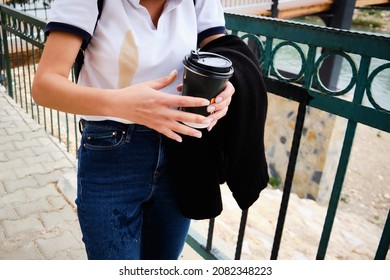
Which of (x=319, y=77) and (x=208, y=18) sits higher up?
(x=208, y=18)

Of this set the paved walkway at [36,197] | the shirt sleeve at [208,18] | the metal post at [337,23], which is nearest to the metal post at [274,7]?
the metal post at [337,23]

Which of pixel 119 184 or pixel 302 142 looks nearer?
pixel 119 184

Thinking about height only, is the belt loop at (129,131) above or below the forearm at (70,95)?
below

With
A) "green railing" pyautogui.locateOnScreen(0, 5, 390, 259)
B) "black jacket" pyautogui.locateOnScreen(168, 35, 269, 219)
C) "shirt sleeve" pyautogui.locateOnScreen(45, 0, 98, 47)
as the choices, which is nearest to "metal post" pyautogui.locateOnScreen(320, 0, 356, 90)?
"green railing" pyautogui.locateOnScreen(0, 5, 390, 259)

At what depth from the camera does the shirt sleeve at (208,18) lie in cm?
121

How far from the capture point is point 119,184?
1152 mm

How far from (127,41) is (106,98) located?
212mm

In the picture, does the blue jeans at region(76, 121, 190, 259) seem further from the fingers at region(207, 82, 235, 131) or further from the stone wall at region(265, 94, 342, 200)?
the stone wall at region(265, 94, 342, 200)

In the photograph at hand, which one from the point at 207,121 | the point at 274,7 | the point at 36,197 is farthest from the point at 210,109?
the point at 274,7

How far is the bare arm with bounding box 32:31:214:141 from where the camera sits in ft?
2.85

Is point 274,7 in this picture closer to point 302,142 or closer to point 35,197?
point 302,142

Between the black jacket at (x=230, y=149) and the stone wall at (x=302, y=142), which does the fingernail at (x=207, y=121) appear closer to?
the black jacket at (x=230, y=149)

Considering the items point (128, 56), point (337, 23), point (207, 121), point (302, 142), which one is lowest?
point (302, 142)

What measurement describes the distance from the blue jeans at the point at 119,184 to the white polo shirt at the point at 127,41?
0.09 metres
